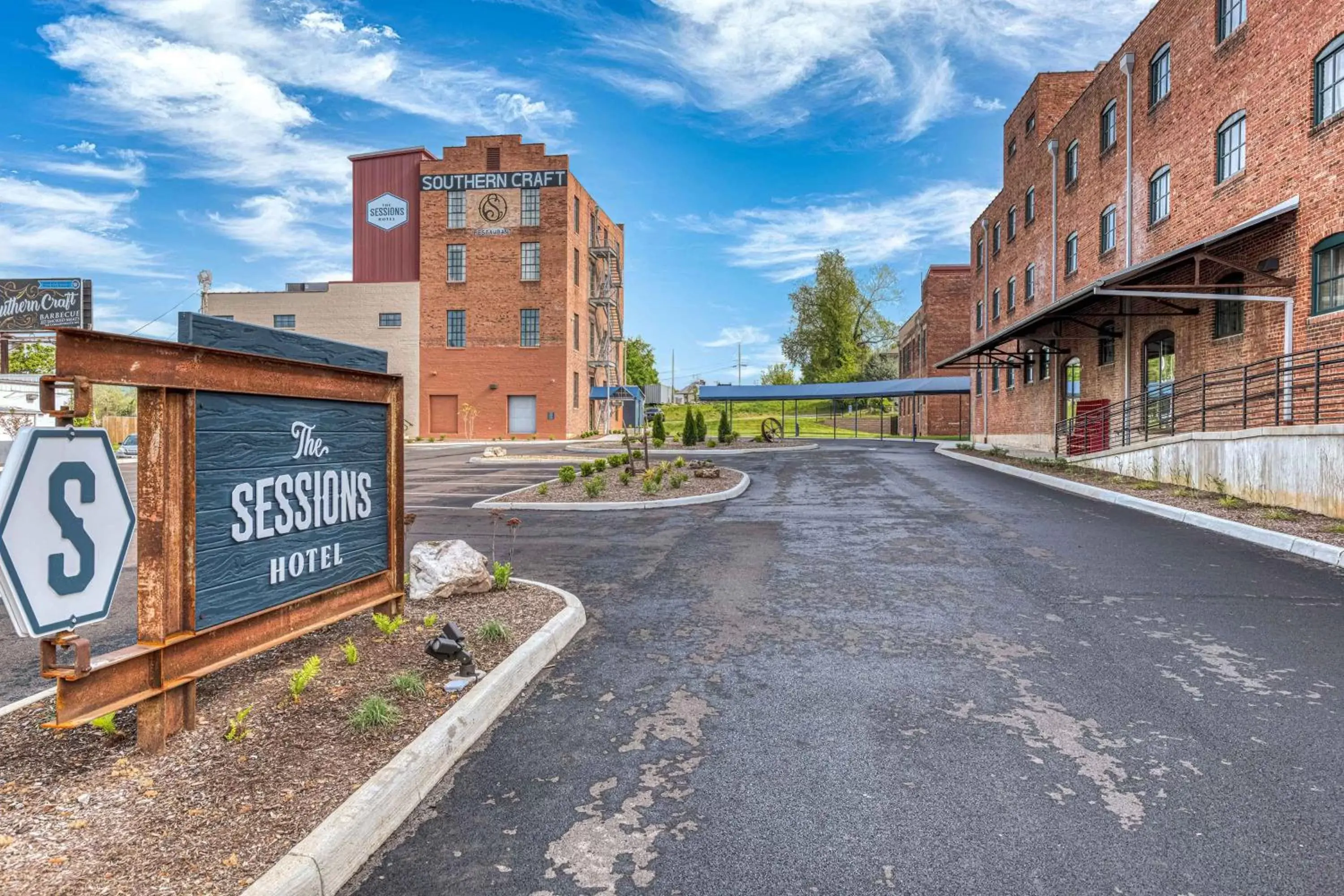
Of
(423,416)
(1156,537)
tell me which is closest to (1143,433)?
(1156,537)

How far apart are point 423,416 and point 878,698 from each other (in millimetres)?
45560

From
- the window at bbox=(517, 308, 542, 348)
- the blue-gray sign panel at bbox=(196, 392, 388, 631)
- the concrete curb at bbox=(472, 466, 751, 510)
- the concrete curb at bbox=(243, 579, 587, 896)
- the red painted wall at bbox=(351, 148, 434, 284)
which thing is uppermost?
the red painted wall at bbox=(351, 148, 434, 284)

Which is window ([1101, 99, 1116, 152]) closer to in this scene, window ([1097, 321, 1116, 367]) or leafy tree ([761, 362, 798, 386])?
window ([1097, 321, 1116, 367])

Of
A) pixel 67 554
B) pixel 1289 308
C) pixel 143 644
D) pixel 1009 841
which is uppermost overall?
pixel 1289 308

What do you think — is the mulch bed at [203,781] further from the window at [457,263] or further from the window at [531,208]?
the window at [457,263]

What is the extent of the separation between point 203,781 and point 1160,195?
2466cm

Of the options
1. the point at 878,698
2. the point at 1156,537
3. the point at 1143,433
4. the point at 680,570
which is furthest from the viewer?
the point at 1143,433

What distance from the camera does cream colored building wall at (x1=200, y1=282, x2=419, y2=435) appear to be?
46750 millimetres

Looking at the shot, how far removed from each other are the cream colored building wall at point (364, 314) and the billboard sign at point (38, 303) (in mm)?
17240

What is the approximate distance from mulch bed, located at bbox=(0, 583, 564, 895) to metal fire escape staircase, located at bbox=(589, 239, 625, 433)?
4615 cm

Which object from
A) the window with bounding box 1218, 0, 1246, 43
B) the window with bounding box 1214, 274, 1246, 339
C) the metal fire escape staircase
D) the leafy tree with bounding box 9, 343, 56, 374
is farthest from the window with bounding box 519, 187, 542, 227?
the leafy tree with bounding box 9, 343, 56, 374

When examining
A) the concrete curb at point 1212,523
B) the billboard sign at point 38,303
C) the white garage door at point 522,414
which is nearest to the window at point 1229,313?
the concrete curb at point 1212,523

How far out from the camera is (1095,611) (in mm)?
6449

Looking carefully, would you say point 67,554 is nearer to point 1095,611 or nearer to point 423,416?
point 1095,611
